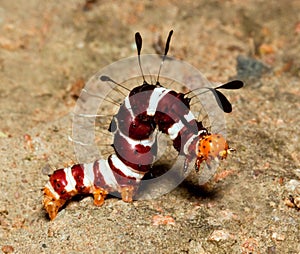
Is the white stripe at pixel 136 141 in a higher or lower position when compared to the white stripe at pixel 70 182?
higher

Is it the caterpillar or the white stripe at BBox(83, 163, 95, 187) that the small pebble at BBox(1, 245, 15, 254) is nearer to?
the caterpillar

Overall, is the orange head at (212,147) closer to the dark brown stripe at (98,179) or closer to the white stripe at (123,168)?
the white stripe at (123,168)

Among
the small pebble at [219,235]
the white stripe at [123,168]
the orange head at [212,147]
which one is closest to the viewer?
the orange head at [212,147]

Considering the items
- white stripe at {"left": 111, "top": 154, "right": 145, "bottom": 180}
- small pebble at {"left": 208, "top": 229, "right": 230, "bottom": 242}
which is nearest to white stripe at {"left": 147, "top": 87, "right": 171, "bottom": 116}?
white stripe at {"left": 111, "top": 154, "right": 145, "bottom": 180}

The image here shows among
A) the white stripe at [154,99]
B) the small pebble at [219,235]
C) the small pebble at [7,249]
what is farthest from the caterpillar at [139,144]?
the small pebble at [219,235]

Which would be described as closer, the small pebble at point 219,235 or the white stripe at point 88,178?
the small pebble at point 219,235

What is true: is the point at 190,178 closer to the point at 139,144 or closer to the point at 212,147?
the point at 139,144
